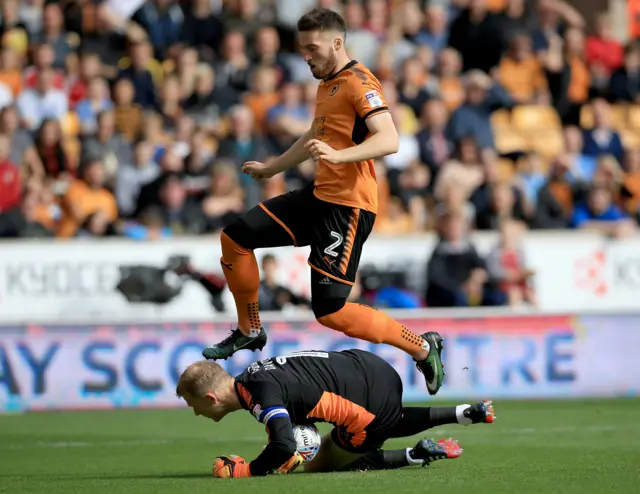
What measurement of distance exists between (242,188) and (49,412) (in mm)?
3510

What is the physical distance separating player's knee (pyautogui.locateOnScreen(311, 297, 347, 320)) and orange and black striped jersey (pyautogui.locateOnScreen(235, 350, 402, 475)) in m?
0.27

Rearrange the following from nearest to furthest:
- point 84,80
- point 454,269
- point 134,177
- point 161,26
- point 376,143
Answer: point 376,143, point 454,269, point 134,177, point 84,80, point 161,26

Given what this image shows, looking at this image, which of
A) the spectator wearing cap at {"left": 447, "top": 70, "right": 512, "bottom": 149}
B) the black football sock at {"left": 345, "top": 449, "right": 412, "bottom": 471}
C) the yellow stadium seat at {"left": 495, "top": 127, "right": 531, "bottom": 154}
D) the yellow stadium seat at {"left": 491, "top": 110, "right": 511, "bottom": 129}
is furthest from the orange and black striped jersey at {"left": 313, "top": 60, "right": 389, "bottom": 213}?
the yellow stadium seat at {"left": 491, "top": 110, "right": 511, "bottom": 129}

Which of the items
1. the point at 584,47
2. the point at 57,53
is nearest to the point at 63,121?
the point at 57,53

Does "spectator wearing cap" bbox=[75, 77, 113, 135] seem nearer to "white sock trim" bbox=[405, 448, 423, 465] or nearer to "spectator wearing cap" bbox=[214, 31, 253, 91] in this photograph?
"spectator wearing cap" bbox=[214, 31, 253, 91]

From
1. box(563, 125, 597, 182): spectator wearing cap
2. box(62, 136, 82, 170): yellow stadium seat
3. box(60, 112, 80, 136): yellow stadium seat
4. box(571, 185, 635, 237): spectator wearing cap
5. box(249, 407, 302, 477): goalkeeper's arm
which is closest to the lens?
Answer: box(249, 407, 302, 477): goalkeeper's arm

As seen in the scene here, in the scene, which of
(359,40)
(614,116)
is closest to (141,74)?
(359,40)

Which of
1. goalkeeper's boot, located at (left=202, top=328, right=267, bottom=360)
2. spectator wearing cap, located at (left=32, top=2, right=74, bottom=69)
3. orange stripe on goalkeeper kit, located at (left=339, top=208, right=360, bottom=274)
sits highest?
spectator wearing cap, located at (left=32, top=2, right=74, bottom=69)

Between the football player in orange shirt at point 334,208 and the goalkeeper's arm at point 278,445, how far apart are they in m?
0.93

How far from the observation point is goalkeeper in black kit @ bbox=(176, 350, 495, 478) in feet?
22.2

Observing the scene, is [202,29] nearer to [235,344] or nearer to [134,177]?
[134,177]

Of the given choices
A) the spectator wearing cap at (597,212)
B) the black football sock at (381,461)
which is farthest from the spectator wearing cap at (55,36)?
the black football sock at (381,461)

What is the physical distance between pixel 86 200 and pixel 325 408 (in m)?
7.72

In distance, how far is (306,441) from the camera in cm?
694
